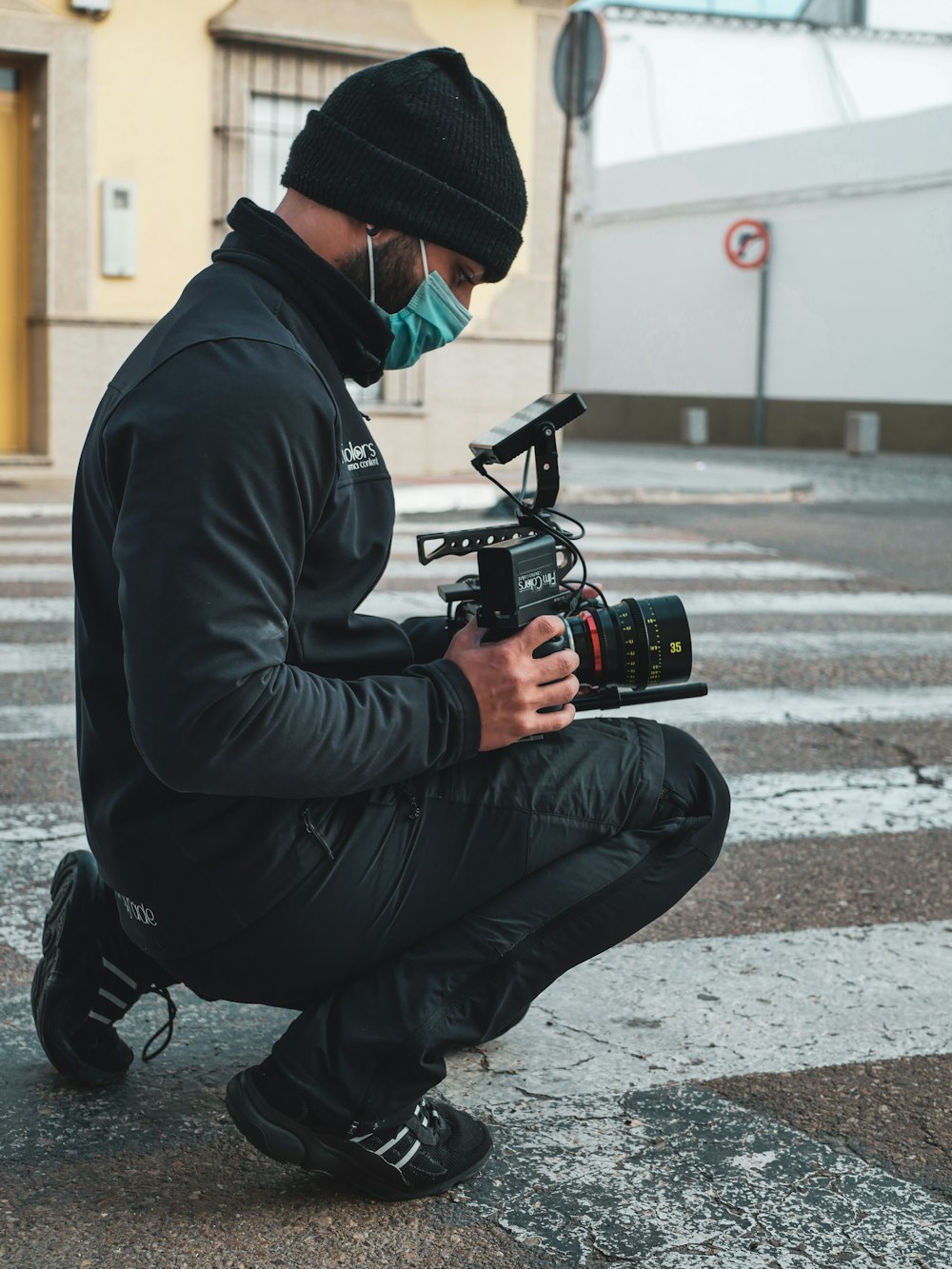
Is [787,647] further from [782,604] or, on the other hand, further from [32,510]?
[32,510]

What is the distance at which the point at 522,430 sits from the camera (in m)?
2.51

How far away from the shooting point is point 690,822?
256 centimetres

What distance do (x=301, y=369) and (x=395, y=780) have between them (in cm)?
58

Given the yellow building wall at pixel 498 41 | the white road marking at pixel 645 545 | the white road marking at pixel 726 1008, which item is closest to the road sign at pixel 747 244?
the yellow building wall at pixel 498 41

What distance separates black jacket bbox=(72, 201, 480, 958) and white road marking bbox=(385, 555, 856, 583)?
6119 mm

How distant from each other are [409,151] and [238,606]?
755 mm

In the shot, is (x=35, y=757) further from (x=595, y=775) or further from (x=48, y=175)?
(x=48, y=175)

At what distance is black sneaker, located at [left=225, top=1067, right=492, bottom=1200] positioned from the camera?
234 centimetres

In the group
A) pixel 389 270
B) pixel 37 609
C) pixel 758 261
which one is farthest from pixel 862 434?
pixel 389 270

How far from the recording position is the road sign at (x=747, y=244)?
2609cm

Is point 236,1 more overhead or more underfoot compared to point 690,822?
more overhead

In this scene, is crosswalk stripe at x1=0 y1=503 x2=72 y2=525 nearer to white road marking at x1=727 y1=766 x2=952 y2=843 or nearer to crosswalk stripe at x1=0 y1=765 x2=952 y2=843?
crosswalk stripe at x1=0 y1=765 x2=952 y2=843

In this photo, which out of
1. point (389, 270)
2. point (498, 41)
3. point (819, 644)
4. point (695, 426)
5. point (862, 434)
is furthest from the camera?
point (695, 426)

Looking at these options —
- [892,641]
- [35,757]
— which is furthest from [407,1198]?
[892,641]
